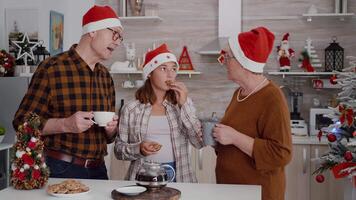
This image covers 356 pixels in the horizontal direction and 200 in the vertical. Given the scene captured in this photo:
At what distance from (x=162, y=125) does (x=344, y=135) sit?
64.3 inches

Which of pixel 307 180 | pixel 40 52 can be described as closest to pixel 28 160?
pixel 40 52

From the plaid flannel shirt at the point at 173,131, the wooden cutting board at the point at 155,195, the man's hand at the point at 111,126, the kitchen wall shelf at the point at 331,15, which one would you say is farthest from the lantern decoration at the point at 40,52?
the wooden cutting board at the point at 155,195

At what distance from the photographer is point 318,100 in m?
4.86

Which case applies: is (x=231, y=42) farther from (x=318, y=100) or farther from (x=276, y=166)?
(x=318, y=100)

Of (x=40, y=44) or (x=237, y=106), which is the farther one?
(x=40, y=44)

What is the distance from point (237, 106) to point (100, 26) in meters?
0.82

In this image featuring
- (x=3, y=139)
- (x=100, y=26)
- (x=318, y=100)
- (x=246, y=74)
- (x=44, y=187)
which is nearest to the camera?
(x=44, y=187)

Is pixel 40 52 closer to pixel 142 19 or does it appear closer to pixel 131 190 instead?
pixel 142 19

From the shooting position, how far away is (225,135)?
7.54 feet

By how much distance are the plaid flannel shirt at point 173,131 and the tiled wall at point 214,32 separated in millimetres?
2295

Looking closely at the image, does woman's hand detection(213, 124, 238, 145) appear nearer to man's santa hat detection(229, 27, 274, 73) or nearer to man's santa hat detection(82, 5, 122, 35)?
man's santa hat detection(229, 27, 274, 73)

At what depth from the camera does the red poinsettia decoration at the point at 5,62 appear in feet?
13.5

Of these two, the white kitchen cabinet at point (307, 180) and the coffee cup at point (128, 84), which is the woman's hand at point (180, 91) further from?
the coffee cup at point (128, 84)

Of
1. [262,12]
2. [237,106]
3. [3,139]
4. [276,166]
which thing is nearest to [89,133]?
[237,106]
